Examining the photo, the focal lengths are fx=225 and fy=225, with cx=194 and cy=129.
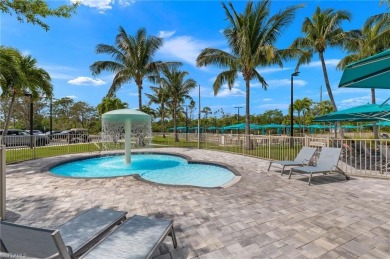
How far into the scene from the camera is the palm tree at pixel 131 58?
62.7 feet

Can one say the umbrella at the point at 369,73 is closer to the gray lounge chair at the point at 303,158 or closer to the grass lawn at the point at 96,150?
the gray lounge chair at the point at 303,158

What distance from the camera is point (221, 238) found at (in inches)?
133

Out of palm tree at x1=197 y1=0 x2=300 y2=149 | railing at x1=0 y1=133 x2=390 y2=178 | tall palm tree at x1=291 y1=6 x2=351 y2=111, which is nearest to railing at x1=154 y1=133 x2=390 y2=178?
railing at x1=0 y1=133 x2=390 y2=178

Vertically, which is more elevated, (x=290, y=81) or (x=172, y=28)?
(x=172, y=28)

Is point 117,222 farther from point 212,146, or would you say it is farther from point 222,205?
point 212,146

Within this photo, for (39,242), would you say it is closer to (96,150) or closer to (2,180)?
(2,180)

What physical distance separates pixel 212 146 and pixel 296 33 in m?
13.2

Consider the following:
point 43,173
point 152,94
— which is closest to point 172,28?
point 43,173

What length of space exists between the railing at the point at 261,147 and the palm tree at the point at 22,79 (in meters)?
1.72

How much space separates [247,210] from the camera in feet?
14.8

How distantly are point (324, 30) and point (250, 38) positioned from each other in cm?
752

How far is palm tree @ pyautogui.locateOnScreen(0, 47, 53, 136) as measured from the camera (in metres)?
10.9

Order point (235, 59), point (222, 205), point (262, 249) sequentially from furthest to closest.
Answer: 1. point (235, 59)
2. point (222, 205)
3. point (262, 249)

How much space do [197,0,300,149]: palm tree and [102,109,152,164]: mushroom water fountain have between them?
23.1 ft
